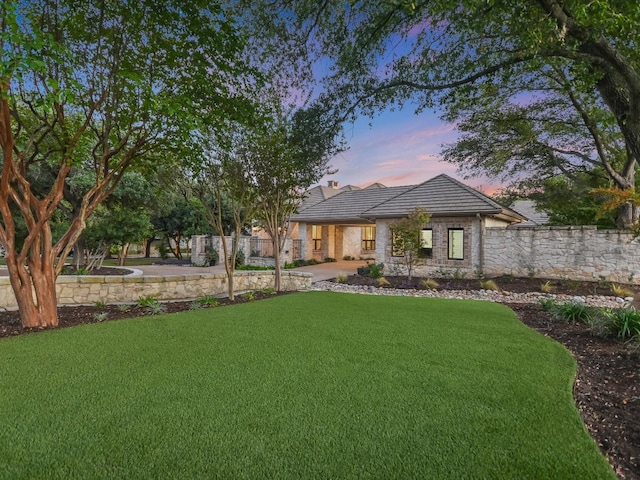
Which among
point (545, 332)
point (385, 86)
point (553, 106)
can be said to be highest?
point (553, 106)

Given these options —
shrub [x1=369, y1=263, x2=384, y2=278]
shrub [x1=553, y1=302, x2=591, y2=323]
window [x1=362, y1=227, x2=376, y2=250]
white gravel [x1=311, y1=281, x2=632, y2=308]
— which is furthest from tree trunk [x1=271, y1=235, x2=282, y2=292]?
window [x1=362, y1=227, x2=376, y2=250]

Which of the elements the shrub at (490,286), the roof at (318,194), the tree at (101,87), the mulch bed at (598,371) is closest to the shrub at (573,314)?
the mulch bed at (598,371)

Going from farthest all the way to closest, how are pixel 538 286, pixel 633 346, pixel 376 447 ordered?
pixel 538 286 → pixel 633 346 → pixel 376 447

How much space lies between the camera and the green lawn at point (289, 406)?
2.29 meters

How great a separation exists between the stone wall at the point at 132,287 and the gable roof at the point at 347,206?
921 cm

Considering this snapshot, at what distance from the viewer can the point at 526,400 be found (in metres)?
3.25

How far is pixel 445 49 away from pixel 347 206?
560 inches

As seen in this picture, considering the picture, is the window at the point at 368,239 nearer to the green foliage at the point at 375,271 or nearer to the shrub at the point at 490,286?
the green foliage at the point at 375,271

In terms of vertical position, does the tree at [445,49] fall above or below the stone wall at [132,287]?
above

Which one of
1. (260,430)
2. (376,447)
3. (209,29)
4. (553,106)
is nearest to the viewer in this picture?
(376,447)

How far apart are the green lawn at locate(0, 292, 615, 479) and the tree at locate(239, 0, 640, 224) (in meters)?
3.35

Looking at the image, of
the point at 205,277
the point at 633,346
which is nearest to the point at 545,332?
the point at 633,346

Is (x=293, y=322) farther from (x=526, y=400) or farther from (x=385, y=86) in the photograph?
(x=385, y=86)

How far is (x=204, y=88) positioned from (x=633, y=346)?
771 cm
